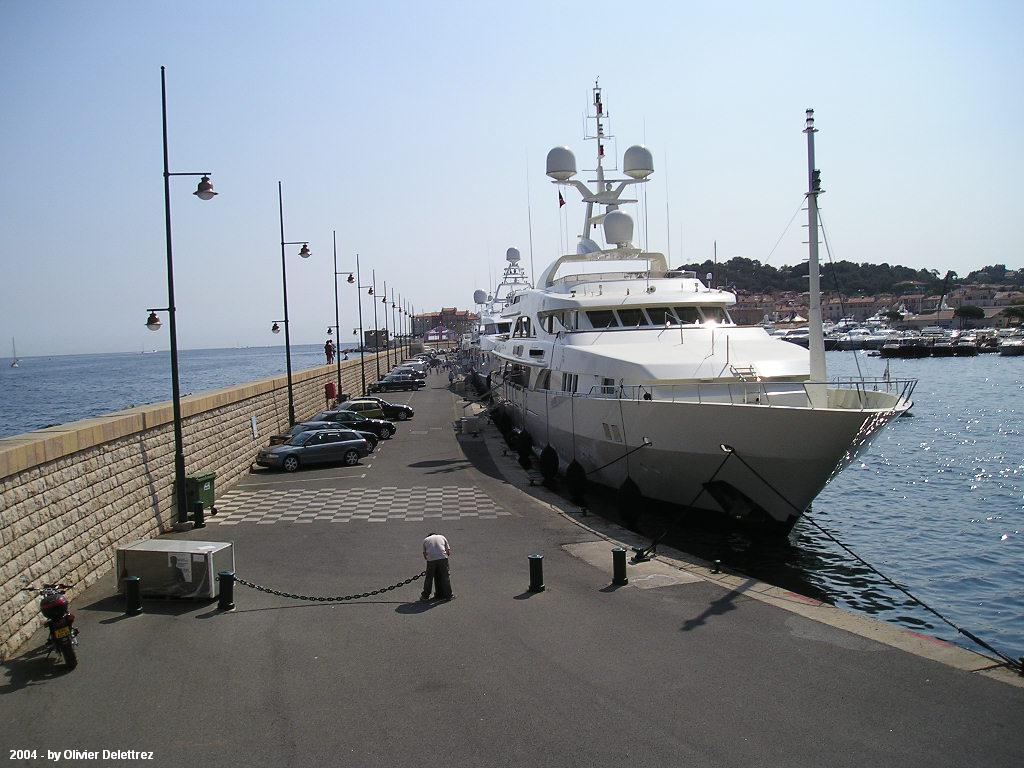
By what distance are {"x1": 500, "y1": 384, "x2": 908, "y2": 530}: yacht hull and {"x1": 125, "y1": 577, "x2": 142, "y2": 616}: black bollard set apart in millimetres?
10034

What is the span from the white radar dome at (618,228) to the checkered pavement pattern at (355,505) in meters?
16.4

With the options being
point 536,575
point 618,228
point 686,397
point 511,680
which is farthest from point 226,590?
point 618,228

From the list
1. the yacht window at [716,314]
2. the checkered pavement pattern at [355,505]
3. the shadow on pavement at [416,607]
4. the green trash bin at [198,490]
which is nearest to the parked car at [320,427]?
the checkered pavement pattern at [355,505]

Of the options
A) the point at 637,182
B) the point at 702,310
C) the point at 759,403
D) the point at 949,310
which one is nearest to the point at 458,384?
the point at 637,182

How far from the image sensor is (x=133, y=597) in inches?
436

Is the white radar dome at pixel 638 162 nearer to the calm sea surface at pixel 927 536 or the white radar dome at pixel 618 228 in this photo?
the white radar dome at pixel 618 228

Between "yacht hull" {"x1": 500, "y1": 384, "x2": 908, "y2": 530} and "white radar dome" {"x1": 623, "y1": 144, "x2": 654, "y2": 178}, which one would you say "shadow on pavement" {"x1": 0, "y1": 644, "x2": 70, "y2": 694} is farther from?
"white radar dome" {"x1": 623, "y1": 144, "x2": 654, "y2": 178}

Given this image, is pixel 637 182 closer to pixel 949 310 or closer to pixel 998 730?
pixel 998 730

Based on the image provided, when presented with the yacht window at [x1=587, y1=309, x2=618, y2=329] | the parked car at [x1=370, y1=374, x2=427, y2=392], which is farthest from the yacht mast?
the parked car at [x1=370, y1=374, x2=427, y2=392]

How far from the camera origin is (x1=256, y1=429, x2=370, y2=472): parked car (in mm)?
24109

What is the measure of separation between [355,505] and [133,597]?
25.9 feet

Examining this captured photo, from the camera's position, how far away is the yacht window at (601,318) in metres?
24.9

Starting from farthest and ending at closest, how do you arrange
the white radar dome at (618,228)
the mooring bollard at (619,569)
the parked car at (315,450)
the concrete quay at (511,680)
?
the white radar dome at (618,228), the parked car at (315,450), the mooring bollard at (619,569), the concrete quay at (511,680)

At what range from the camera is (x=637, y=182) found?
34094 mm
